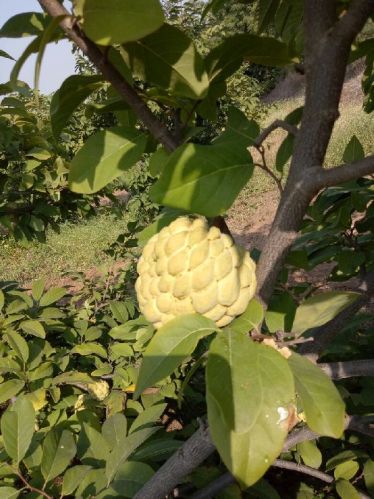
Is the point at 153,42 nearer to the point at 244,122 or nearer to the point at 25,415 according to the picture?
the point at 244,122

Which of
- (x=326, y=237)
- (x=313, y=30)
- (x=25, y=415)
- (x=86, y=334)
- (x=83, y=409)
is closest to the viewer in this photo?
(x=313, y=30)

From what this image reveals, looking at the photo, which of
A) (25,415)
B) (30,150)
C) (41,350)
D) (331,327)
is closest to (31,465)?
(25,415)

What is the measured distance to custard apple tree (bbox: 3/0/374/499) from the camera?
18.9 inches

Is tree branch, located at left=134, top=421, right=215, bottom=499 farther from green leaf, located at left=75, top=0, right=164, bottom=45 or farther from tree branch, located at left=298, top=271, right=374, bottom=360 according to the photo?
green leaf, located at left=75, top=0, right=164, bottom=45

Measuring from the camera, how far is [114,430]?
4.05ft

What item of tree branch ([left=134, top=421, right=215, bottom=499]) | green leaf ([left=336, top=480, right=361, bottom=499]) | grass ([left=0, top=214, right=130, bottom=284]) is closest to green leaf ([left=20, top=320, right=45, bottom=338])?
tree branch ([left=134, top=421, right=215, bottom=499])

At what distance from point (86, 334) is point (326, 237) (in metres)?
1.17

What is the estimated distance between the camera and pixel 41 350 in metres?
1.64

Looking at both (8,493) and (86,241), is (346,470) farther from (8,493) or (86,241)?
(86,241)

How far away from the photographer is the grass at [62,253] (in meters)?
8.67

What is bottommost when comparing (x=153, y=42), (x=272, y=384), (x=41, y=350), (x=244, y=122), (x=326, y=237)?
(x=326, y=237)

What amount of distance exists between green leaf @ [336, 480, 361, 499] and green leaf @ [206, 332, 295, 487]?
896 mm

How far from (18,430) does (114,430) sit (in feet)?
0.96

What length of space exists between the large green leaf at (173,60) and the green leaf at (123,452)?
0.87 meters
